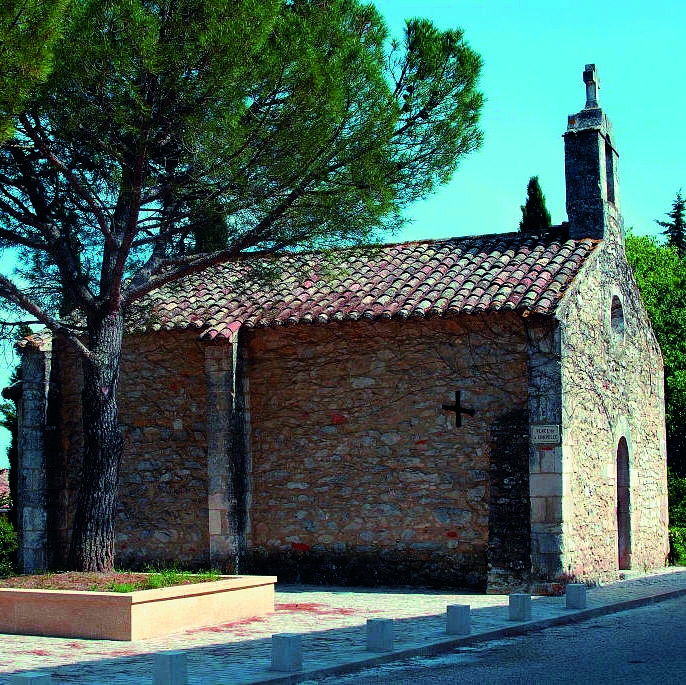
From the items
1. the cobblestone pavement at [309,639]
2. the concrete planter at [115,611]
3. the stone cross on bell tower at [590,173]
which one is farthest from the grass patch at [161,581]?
the stone cross on bell tower at [590,173]

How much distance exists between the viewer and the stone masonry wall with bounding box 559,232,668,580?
14430 millimetres

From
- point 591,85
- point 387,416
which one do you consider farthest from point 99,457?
point 591,85

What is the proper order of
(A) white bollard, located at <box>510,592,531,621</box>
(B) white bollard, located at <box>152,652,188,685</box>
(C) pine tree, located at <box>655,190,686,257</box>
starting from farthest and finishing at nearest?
(C) pine tree, located at <box>655,190,686,257</box> → (A) white bollard, located at <box>510,592,531,621</box> → (B) white bollard, located at <box>152,652,188,685</box>

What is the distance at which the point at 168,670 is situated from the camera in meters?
7.10

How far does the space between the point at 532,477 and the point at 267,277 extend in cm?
460

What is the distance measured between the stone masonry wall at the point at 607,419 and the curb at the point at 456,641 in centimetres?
134

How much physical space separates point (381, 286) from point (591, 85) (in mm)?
5279

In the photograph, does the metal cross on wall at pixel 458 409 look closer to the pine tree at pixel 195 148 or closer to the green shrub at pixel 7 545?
the pine tree at pixel 195 148

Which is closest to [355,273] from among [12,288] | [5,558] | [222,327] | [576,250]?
[222,327]

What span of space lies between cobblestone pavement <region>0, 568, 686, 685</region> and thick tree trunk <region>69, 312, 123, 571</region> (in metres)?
1.61

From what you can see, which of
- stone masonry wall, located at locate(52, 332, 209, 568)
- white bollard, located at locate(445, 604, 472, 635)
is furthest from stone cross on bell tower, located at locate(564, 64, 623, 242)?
white bollard, located at locate(445, 604, 472, 635)

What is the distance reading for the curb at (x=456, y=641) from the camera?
7.93 meters

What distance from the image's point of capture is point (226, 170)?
1209 centimetres

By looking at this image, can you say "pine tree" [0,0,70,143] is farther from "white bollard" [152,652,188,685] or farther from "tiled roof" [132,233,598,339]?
"white bollard" [152,652,188,685]
